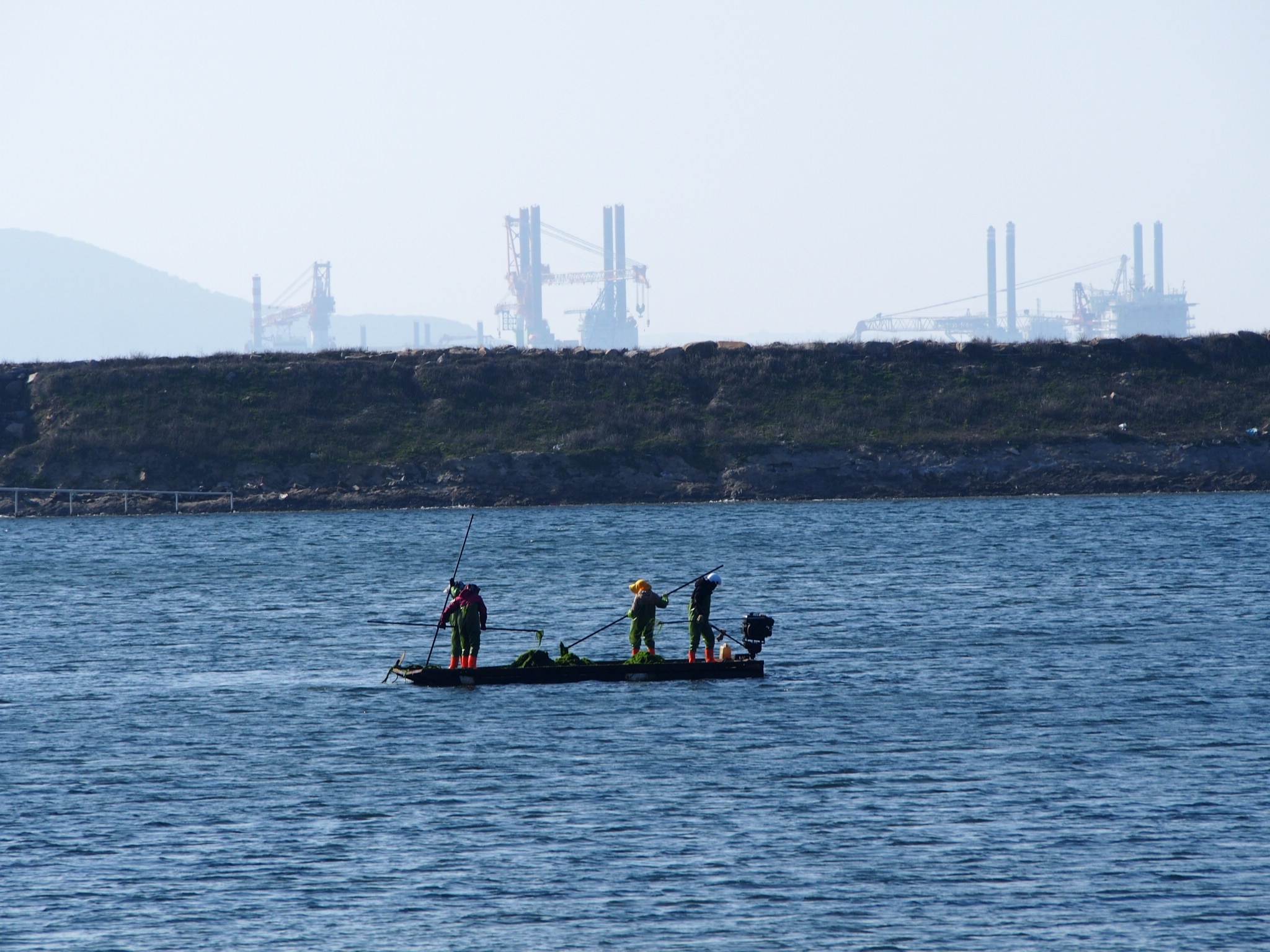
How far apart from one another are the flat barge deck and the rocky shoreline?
64.5 meters

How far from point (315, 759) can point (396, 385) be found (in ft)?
287

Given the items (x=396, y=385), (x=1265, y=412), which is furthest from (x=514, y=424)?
(x=1265, y=412)

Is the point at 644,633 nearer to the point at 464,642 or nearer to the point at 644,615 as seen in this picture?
the point at 644,615

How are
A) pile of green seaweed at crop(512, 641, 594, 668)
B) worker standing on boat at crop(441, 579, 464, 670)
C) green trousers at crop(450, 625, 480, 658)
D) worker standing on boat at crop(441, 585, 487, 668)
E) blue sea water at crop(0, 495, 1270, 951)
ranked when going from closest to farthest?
blue sea water at crop(0, 495, 1270, 951) → worker standing on boat at crop(441, 585, 487, 668) → worker standing on boat at crop(441, 579, 464, 670) → green trousers at crop(450, 625, 480, 658) → pile of green seaweed at crop(512, 641, 594, 668)

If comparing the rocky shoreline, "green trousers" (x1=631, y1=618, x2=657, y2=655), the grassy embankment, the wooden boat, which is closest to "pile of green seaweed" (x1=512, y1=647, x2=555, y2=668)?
the wooden boat

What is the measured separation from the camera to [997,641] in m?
40.4

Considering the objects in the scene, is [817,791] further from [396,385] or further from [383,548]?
[396,385]

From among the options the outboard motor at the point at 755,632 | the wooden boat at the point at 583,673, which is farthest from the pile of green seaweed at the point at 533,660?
the outboard motor at the point at 755,632

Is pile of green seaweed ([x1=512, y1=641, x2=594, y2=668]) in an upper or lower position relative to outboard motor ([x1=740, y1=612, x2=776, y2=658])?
lower

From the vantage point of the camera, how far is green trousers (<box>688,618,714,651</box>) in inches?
1342

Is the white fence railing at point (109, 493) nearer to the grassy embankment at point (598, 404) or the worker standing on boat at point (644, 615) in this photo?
the grassy embankment at point (598, 404)

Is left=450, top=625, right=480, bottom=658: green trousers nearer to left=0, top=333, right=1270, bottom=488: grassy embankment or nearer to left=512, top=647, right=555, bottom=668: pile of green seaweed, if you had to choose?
left=512, top=647, right=555, bottom=668: pile of green seaweed

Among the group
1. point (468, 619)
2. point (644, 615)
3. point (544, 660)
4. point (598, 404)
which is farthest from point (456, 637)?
point (598, 404)

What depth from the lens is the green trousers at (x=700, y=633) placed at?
34.1 meters
